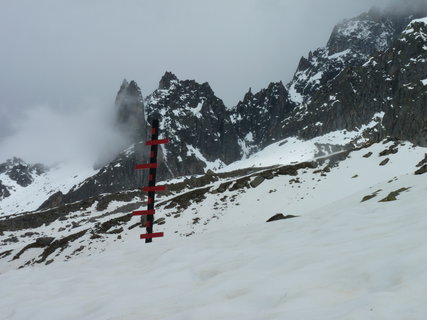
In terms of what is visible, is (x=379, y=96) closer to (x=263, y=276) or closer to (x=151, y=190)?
(x=151, y=190)

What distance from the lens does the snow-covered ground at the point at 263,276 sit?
524cm

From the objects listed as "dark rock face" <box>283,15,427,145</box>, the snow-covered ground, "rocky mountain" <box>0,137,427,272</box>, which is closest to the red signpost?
the snow-covered ground

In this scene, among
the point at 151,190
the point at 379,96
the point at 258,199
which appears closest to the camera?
the point at 151,190

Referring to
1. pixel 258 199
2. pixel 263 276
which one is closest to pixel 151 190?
pixel 263 276

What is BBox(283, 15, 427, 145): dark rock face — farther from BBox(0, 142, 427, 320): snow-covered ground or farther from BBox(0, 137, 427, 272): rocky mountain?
BBox(0, 142, 427, 320): snow-covered ground

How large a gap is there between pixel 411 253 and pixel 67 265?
9384 millimetres

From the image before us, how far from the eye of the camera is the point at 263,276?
6.91 meters

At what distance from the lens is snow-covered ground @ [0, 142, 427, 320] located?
5.24 metres

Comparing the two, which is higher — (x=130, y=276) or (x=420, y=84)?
(x=420, y=84)

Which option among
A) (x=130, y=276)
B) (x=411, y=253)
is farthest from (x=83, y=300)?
(x=411, y=253)

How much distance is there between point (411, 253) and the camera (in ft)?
20.7

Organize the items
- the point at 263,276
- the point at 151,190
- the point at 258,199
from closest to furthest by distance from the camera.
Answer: the point at 263,276 < the point at 151,190 < the point at 258,199

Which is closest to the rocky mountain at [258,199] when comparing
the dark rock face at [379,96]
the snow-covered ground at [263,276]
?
the snow-covered ground at [263,276]

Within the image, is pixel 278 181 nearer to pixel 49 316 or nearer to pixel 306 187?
pixel 306 187
